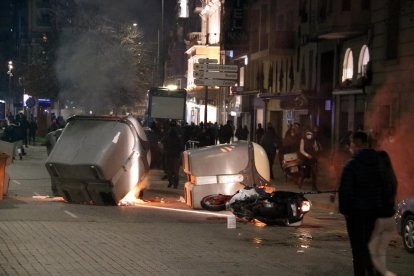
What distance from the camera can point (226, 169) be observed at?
1580 centimetres

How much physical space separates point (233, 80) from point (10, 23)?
96.6m

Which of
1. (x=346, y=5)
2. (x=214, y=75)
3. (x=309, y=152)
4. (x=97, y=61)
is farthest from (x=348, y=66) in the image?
(x=97, y=61)

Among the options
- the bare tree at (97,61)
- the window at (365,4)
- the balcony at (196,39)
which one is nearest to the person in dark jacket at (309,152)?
the window at (365,4)

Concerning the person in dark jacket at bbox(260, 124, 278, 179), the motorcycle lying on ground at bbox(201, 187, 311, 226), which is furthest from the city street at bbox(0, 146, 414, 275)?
the person in dark jacket at bbox(260, 124, 278, 179)

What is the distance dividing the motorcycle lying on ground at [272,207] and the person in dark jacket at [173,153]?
815cm

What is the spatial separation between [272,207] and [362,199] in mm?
6083

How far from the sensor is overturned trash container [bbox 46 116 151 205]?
1612 centimetres

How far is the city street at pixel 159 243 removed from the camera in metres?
9.34

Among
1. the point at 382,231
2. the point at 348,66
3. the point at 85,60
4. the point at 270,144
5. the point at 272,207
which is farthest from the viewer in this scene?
the point at 85,60

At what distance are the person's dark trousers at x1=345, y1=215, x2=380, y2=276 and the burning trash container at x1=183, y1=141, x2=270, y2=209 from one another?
7.73 metres

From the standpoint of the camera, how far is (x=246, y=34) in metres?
47.7

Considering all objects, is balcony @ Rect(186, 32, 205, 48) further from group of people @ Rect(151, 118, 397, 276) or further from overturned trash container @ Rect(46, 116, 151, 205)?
group of people @ Rect(151, 118, 397, 276)

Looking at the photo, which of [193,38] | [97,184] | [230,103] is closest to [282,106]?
[230,103]

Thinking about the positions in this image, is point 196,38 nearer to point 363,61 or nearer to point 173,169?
point 363,61
